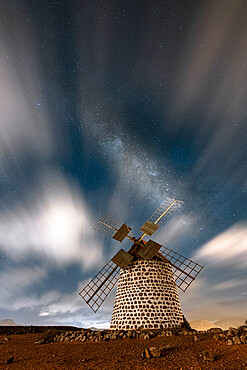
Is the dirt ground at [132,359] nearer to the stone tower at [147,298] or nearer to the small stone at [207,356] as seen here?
the small stone at [207,356]

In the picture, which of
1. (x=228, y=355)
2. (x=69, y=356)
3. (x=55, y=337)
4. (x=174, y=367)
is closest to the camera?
(x=174, y=367)

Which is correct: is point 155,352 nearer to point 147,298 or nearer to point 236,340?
point 236,340

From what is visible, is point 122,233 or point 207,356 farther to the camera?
point 122,233

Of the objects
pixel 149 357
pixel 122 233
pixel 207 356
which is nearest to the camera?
pixel 207 356

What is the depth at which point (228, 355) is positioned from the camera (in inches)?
327

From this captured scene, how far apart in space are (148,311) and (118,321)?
331cm

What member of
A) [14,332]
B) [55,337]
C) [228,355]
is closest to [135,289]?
[55,337]

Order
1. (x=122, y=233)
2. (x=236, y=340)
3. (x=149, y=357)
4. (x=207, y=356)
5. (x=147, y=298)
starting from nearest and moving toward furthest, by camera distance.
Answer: (x=207, y=356) → (x=149, y=357) → (x=236, y=340) → (x=147, y=298) → (x=122, y=233)

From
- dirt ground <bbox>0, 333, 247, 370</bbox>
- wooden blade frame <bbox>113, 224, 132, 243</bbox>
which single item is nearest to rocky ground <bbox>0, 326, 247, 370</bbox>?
dirt ground <bbox>0, 333, 247, 370</bbox>

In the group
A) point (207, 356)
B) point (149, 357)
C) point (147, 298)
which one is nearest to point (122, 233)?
point (147, 298)

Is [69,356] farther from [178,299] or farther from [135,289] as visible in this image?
[178,299]

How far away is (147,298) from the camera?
63.0 feet

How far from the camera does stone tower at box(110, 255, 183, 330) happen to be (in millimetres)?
18375

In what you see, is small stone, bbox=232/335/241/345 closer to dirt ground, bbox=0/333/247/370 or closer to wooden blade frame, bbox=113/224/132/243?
dirt ground, bbox=0/333/247/370
